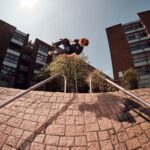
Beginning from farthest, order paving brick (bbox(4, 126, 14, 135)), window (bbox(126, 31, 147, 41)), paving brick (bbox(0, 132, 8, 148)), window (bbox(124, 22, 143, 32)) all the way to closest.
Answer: window (bbox(124, 22, 143, 32)), window (bbox(126, 31, 147, 41)), paving brick (bbox(4, 126, 14, 135)), paving brick (bbox(0, 132, 8, 148))

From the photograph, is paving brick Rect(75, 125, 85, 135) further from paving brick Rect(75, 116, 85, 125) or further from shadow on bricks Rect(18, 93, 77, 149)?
shadow on bricks Rect(18, 93, 77, 149)

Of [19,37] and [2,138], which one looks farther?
[19,37]

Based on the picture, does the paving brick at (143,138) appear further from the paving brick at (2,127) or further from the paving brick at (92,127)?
the paving brick at (2,127)

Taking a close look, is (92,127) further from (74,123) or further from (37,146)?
(37,146)

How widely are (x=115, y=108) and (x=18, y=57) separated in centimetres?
3509

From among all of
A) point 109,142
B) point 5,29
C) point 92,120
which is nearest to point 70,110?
point 92,120

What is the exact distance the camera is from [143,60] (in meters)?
33.3

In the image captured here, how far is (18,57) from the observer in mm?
36375

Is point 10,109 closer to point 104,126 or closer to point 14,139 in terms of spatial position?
point 14,139

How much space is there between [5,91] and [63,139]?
2.78m

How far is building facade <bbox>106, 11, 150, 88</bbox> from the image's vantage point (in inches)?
1299

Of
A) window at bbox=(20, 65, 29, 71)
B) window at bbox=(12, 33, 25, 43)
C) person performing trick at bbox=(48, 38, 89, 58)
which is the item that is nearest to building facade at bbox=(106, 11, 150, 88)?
window at bbox=(20, 65, 29, 71)

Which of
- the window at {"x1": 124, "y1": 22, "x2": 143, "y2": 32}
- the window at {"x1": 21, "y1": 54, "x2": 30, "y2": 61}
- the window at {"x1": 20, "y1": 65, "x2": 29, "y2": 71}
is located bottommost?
the window at {"x1": 20, "y1": 65, "x2": 29, "y2": 71}

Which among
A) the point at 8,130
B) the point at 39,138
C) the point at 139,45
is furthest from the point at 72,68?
the point at 139,45
